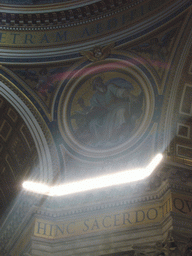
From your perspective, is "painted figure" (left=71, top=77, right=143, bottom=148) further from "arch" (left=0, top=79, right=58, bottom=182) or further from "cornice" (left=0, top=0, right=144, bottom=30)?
"cornice" (left=0, top=0, right=144, bottom=30)

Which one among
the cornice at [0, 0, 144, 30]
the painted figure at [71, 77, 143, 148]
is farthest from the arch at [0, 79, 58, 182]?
the cornice at [0, 0, 144, 30]

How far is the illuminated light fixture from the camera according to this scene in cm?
930

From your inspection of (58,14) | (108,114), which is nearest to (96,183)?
(108,114)

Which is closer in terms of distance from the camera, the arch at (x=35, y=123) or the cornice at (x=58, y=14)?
the cornice at (x=58, y=14)

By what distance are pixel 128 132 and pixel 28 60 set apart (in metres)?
3.24

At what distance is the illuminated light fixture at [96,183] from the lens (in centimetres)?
930

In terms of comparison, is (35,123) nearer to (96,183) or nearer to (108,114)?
(108,114)

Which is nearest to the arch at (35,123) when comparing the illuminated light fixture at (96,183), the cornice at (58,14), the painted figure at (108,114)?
the illuminated light fixture at (96,183)

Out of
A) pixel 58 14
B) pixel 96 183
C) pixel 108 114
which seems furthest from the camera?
pixel 58 14

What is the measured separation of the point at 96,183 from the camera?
32.7ft

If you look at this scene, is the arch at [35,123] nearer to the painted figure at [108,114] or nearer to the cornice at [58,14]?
the painted figure at [108,114]

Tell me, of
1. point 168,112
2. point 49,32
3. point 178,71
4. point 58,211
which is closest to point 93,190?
point 58,211

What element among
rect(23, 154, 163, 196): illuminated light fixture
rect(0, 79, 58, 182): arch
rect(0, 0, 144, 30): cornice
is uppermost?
rect(0, 0, 144, 30): cornice

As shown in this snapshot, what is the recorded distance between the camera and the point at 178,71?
9922 millimetres
